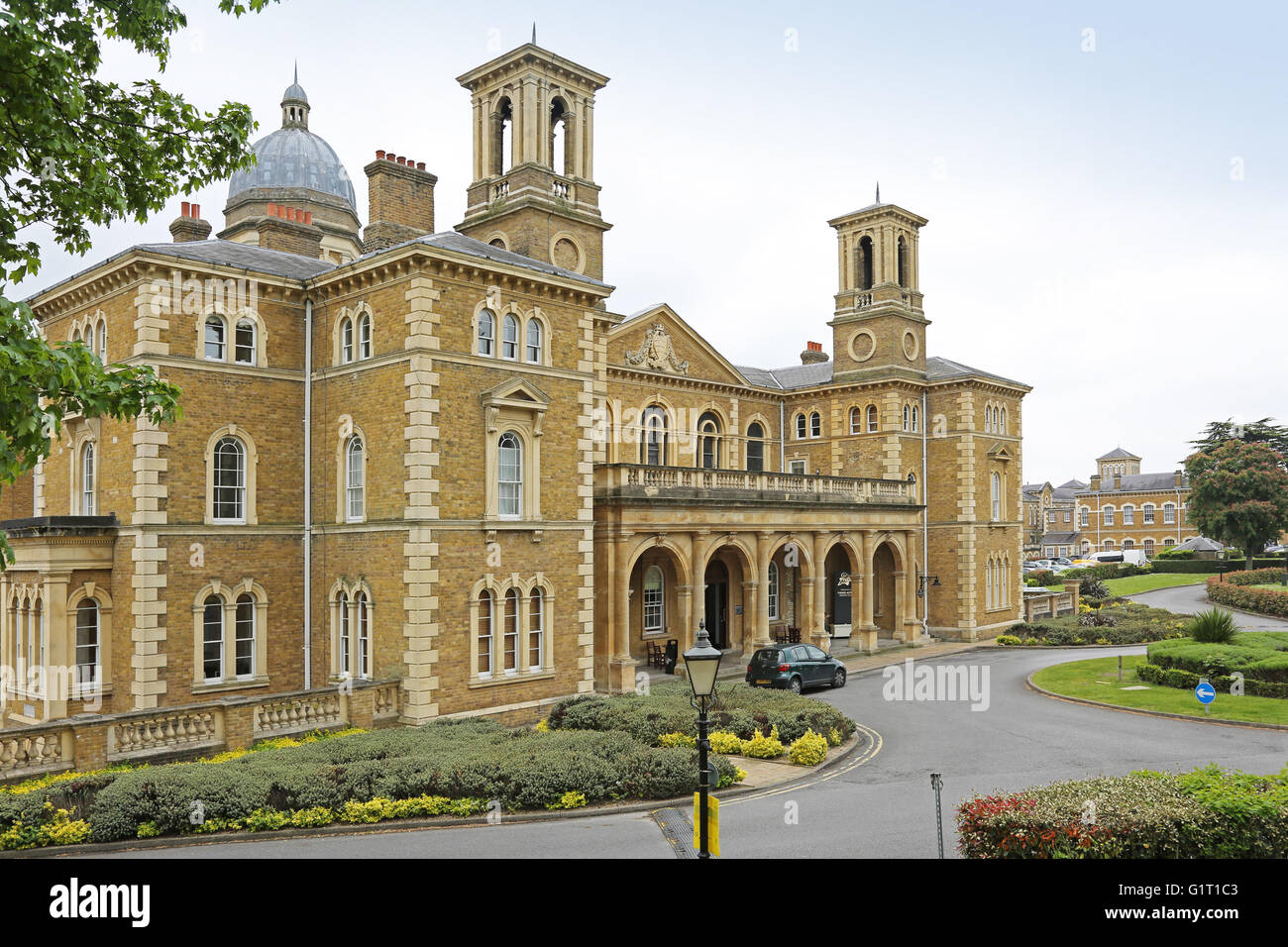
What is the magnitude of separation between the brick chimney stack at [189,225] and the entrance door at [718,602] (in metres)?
22.1

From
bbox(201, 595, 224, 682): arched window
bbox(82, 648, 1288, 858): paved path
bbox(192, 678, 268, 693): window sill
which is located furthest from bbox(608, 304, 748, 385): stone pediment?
bbox(192, 678, 268, 693): window sill

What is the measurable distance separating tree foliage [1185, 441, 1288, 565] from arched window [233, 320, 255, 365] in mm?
62671

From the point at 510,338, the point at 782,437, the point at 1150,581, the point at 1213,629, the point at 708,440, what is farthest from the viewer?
the point at 1150,581

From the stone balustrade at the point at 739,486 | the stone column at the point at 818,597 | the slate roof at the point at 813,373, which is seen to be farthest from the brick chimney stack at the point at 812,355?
the stone column at the point at 818,597

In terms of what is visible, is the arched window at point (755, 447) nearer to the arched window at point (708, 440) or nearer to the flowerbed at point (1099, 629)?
the arched window at point (708, 440)

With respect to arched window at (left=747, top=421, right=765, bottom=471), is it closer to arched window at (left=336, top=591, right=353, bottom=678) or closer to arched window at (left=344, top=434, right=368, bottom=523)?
arched window at (left=344, top=434, right=368, bottom=523)

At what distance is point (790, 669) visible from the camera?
28.3 meters

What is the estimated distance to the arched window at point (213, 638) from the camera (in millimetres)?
22250

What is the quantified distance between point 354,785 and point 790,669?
15993 millimetres

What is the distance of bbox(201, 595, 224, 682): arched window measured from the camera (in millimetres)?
22250

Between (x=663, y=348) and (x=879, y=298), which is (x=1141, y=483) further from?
(x=663, y=348)

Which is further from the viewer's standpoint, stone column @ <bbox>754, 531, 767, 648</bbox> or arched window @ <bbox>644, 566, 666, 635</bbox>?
arched window @ <bbox>644, 566, 666, 635</bbox>

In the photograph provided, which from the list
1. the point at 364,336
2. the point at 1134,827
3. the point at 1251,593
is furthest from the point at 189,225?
the point at 1251,593

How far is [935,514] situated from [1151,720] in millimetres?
20024
